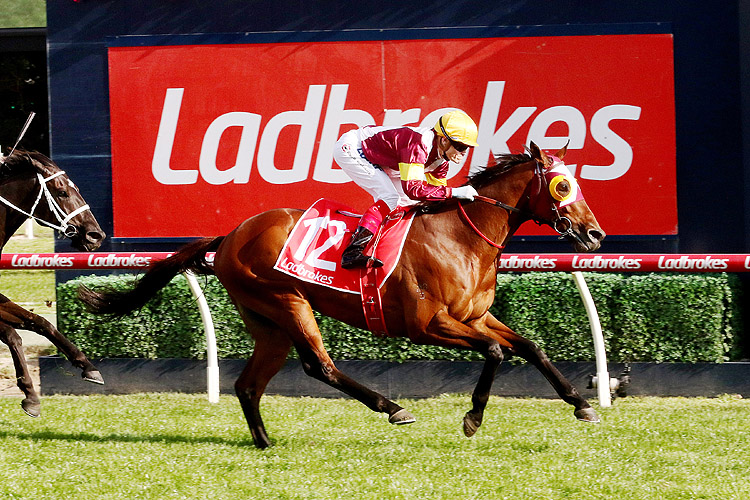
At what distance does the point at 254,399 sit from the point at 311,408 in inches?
42.2

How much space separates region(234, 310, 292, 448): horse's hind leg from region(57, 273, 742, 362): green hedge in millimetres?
1401

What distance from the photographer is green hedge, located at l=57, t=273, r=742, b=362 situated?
21.5 ft

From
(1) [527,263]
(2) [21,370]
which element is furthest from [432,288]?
(2) [21,370]

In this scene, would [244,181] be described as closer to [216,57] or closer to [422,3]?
[216,57]

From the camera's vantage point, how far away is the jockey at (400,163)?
4.96 metres

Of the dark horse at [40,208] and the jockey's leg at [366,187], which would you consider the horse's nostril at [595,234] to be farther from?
the dark horse at [40,208]

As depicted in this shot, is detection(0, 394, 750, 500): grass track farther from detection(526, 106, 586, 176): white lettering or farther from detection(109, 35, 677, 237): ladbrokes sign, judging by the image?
detection(526, 106, 586, 176): white lettering

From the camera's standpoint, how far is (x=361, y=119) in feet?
23.9

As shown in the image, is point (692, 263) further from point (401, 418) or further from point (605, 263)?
point (401, 418)

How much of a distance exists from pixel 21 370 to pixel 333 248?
6.76 ft

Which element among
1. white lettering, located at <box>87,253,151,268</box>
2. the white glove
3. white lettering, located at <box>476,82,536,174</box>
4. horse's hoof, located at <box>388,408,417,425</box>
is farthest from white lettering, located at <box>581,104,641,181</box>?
white lettering, located at <box>87,253,151,268</box>

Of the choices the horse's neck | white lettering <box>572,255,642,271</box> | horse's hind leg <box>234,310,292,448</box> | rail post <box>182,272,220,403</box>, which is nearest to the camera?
the horse's neck

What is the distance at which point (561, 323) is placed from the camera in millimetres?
6641

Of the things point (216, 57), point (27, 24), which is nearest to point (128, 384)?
point (216, 57)
